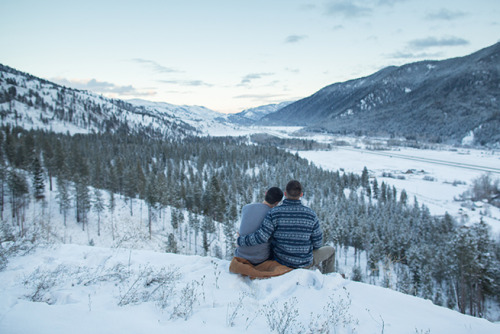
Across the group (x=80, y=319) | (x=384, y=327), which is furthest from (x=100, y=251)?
(x=384, y=327)

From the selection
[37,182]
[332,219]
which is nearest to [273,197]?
[332,219]

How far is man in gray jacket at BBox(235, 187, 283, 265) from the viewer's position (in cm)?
659

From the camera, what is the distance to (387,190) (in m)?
88.7

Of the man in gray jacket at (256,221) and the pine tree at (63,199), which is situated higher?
the man in gray jacket at (256,221)

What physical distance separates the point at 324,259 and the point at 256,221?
2.46 meters

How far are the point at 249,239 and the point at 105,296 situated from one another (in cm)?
321

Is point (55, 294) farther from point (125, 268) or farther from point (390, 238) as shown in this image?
point (390, 238)

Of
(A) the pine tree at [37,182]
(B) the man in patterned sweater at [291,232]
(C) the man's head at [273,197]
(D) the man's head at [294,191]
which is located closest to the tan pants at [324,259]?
(B) the man in patterned sweater at [291,232]

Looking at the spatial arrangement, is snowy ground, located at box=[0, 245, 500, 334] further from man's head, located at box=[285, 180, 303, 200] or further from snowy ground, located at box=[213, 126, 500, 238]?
snowy ground, located at box=[213, 126, 500, 238]

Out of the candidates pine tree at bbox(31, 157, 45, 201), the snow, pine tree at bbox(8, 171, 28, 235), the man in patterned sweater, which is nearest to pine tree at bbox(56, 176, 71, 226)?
pine tree at bbox(31, 157, 45, 201)

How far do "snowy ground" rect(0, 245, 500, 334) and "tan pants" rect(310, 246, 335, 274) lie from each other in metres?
0.71

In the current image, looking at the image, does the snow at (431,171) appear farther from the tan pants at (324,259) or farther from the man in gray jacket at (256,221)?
the man in gray jacket at (256,221)

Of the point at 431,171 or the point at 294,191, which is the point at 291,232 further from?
the point at 431,171

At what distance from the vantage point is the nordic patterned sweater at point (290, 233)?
250 inches
